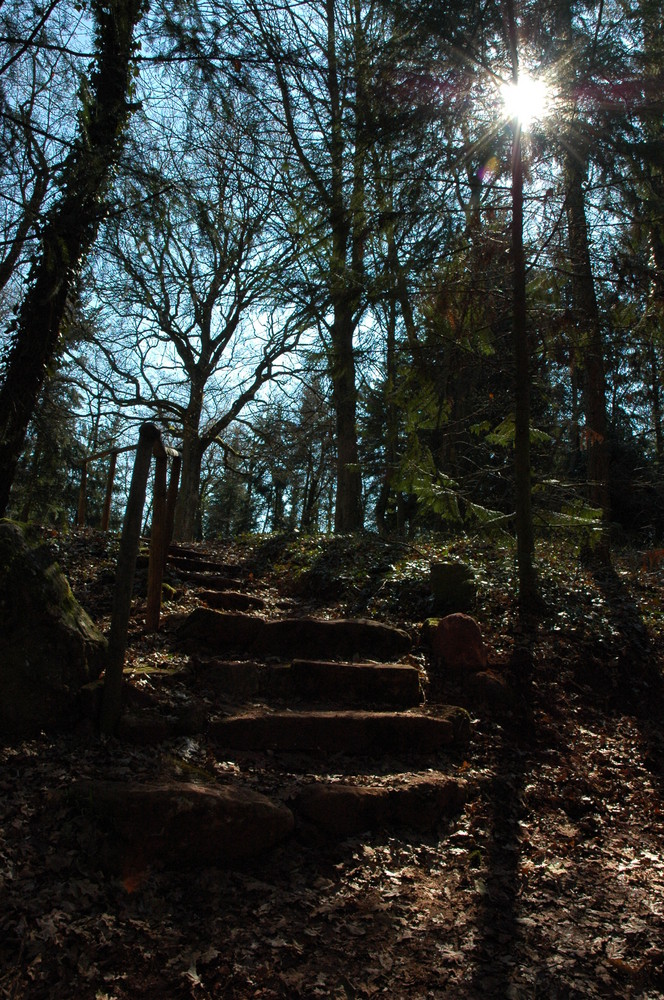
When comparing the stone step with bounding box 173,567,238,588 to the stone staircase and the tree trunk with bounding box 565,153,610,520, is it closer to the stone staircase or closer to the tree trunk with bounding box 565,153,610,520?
the stone staircase

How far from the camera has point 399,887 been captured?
3.20 metres

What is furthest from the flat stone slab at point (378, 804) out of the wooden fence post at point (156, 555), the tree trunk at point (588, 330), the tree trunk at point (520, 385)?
the tree trunk at point (588, 330)

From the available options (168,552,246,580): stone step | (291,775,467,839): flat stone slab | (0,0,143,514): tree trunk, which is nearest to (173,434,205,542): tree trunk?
(168,552,246,580): stone step

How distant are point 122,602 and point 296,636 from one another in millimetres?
2093

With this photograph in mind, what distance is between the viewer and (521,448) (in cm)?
651

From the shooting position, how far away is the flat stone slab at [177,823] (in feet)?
9.75

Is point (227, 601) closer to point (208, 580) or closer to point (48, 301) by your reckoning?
point (208, 580)

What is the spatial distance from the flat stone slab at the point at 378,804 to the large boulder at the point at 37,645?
1511 millimetres

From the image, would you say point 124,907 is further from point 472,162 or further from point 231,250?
point 231,250

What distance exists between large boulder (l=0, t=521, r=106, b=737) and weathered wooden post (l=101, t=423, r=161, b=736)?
0.71 feet

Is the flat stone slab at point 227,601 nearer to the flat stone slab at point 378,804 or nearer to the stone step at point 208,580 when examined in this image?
the stone step at point 208,580

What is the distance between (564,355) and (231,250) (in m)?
9.88

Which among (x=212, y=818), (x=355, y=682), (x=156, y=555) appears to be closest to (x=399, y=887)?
(x=212, y=818)

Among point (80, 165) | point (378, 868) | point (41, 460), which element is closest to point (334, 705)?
point (378, 868)
